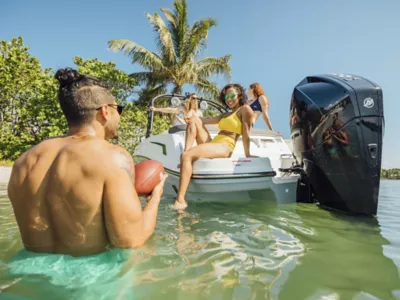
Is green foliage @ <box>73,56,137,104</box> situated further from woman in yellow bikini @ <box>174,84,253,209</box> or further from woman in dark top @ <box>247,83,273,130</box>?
woman in yellow bikini @ <box>174,84,253,209</box>

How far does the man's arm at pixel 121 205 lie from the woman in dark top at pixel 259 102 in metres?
4.82

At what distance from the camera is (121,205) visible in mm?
1484

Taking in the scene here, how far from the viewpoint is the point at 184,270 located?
176cm

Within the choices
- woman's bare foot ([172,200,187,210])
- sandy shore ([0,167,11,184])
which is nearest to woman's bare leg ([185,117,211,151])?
woman's bare foot ([172,200,187,210])

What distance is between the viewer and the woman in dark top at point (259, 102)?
20.1 ft

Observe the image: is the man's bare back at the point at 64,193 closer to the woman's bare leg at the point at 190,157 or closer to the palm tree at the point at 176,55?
the woman's bare leg at the point at 190,157

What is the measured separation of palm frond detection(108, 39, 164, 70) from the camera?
1652 cm

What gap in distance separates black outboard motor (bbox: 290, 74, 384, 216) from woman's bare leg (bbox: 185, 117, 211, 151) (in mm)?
1334

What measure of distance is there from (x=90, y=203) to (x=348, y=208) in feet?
9.70

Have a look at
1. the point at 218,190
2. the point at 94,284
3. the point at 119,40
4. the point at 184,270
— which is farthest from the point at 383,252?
the point at 119,40

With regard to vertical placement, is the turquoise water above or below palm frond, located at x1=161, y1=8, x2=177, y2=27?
below

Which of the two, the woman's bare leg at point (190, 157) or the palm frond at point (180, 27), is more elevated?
the palm frond at point (180, 27)

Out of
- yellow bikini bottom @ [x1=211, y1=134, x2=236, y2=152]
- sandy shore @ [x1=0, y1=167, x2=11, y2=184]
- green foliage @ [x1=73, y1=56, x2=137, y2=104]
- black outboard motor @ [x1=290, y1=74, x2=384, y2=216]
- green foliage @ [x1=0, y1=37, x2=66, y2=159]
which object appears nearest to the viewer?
black outboard motor @ [x1=290, y1=74, x2=384, y2=216]

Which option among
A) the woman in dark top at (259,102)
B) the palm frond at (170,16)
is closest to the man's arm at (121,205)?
the woman in dark top at (259,102)
